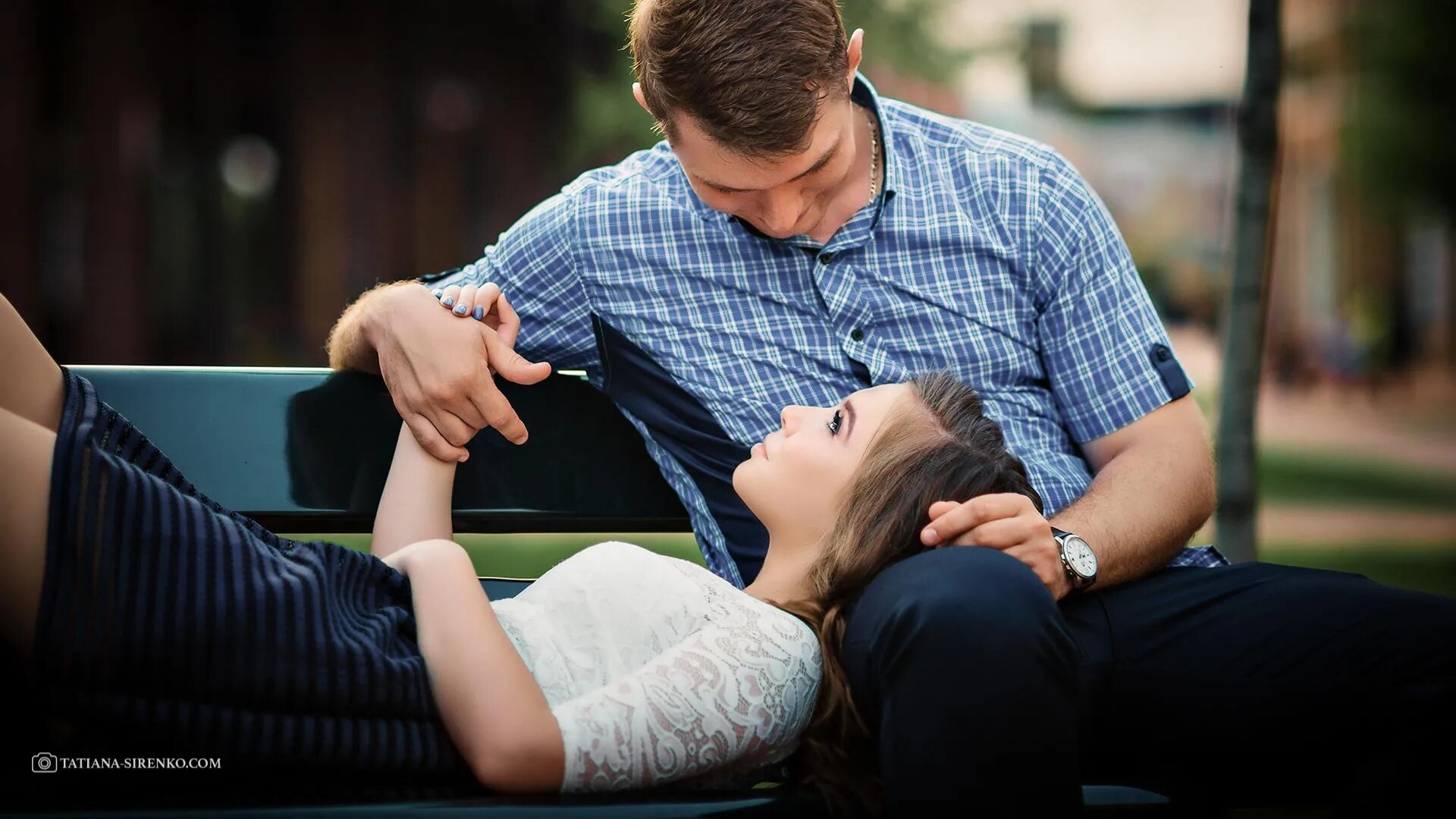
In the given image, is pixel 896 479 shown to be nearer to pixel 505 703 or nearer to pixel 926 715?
pixel 926 715

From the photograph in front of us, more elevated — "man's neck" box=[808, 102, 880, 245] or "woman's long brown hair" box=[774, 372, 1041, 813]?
"man's neck" box=[808, 102, 880, 245]

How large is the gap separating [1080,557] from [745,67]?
3.58 feet

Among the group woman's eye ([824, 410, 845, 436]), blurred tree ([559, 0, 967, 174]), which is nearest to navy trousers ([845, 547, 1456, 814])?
woman's eye ([824, 410, 845, 436])

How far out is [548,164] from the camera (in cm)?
1845

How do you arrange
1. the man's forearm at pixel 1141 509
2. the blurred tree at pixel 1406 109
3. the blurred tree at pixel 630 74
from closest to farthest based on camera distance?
the man's forearm at pixel 1141 509, the blurred tree at pixel 630 74, the blurred tree at pixel 1406 109

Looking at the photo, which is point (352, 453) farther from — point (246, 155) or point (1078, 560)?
point (246, 155)

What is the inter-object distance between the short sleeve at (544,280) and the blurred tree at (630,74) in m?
12.3

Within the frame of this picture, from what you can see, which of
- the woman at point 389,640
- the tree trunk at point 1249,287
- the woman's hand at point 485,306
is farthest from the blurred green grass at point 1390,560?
the woman at point 389,640

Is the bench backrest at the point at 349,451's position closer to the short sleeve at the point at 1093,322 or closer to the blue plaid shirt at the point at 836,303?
the blue plaid shirt at the point at 836,303

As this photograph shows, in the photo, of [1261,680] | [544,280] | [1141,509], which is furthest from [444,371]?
[1261,680]

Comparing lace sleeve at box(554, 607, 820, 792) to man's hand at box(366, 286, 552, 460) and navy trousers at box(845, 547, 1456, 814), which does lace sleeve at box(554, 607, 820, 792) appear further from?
man's hand at box(366, 286, 552, 460)

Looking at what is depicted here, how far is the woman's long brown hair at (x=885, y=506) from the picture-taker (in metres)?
2.01

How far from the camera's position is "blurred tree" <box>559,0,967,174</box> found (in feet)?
50.6

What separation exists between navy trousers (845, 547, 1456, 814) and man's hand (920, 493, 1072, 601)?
0.12 metres
